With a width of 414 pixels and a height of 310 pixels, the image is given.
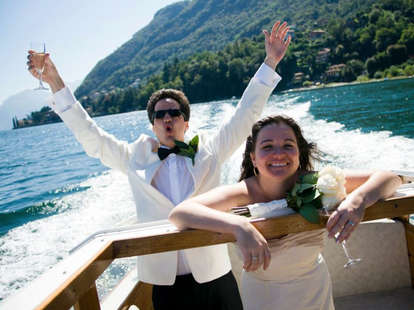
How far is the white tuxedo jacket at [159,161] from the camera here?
163 centimetres

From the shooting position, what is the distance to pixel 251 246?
3.55 ft

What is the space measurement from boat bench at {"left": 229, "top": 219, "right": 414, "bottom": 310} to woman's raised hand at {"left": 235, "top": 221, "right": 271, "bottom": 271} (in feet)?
4.49

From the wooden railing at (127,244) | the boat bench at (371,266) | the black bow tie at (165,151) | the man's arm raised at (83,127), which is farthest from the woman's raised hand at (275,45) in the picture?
the boat bench at (371,266)

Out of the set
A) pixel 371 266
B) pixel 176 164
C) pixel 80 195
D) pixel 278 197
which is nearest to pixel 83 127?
pixel 176 164

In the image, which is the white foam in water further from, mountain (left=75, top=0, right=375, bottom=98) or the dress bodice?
mountain (left=75, top=0, right=375, bottom=98)

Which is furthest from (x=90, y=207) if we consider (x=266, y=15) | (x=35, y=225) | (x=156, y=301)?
(x=266, y=15)

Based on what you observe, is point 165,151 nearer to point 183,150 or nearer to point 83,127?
point 183,150

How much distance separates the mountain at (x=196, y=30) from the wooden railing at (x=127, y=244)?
92580 mm

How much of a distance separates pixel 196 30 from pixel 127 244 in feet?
525

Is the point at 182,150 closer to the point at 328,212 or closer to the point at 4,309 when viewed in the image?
the point at 328,212

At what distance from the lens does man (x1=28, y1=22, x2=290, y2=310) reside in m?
1.64

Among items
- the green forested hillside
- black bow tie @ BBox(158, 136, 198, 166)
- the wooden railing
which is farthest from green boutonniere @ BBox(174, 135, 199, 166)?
the green forested hillside

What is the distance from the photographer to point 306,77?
55438 millimetres

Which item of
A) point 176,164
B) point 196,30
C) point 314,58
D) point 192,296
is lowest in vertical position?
point 192,296
